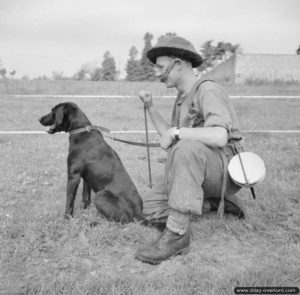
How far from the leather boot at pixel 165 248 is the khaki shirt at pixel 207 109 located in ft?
2.96

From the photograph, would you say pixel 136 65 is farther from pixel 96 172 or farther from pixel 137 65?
pixel 96 172

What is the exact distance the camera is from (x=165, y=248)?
2572mm

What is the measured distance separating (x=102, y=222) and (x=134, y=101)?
8.49 meters

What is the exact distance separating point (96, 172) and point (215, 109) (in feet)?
4.42

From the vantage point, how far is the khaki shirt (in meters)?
2.54

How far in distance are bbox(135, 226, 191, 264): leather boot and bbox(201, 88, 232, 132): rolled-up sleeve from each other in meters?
0.90

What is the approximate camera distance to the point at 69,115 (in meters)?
3.53

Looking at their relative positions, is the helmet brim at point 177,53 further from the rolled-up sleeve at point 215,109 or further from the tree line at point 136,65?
the tree line at point 136,65

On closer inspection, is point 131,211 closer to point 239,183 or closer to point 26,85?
point 239,183

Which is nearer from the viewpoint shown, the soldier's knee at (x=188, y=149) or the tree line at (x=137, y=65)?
the soldier's knee at (x=188, y=149)

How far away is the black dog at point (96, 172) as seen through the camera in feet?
10.3

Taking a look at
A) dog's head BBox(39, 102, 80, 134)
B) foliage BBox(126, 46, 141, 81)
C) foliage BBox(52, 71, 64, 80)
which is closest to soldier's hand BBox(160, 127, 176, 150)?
dog's head BBox(39, 102, 80, 134)

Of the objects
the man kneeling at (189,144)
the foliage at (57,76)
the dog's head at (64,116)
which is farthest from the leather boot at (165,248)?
the foliage at (57,76)

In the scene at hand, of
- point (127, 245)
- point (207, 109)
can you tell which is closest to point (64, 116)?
point (127, 245)
